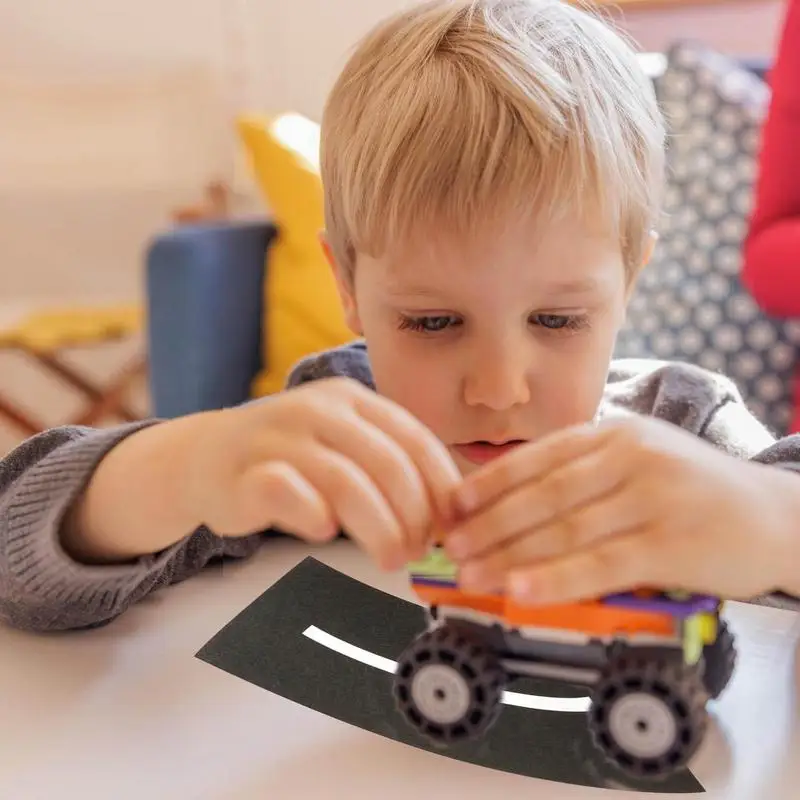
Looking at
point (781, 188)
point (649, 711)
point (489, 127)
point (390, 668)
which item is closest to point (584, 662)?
point (649, 711)

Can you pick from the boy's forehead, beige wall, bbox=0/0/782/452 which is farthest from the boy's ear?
beige wall, bbox=0/0/782/452

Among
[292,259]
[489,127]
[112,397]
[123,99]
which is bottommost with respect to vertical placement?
[112,397]

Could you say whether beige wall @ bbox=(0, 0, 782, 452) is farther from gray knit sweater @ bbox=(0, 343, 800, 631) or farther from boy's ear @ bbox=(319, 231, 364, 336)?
gray knit sweater @ bbox=(0, 343, 800, 631)

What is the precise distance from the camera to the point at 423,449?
0.39 meters

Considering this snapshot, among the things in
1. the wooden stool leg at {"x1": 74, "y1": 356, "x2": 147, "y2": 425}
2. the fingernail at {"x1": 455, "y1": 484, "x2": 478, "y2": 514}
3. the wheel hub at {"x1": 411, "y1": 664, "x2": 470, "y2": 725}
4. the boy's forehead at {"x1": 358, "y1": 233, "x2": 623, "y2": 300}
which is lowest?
the wooden stool leg at {"x1": 74, "y1": 356, "x2": 147, "y2": 425}

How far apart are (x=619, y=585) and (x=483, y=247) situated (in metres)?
0.28

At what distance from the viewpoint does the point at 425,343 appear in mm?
624

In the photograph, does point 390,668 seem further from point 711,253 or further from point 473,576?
point 711,253

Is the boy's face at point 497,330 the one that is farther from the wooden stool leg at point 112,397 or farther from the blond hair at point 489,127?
the wooden stool leg at point 112,397

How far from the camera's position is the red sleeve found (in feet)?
4.42

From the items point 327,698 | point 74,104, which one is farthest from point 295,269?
point 327,698

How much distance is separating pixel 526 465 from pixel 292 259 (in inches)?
59.6

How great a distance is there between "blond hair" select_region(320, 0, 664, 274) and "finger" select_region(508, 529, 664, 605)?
28cm

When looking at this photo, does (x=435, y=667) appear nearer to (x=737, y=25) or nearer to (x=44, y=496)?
(x=44, y=496)
